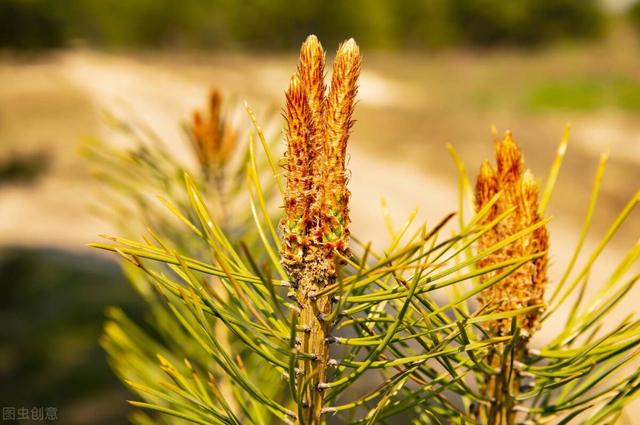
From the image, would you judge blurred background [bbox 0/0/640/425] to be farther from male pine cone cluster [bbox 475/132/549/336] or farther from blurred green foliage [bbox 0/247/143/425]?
male pine cone cluster [bbox 475/132/549/336]

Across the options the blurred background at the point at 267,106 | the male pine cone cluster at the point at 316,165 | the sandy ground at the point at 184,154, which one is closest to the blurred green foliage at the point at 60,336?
the blurred background at the point at 267,106

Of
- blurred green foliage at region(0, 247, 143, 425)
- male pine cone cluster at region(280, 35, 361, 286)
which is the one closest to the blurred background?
blurred green foliage at region(0, 247, 143, 425)

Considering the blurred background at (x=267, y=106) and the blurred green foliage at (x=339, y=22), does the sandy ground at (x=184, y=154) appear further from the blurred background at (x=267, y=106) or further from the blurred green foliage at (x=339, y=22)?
the blurred green foliage at (x=339, y=22)

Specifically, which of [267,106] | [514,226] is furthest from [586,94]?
[514,226]

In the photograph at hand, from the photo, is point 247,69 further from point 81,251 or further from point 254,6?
point 81,251

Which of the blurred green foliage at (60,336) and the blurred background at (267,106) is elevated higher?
the blurred background at (267,106)
